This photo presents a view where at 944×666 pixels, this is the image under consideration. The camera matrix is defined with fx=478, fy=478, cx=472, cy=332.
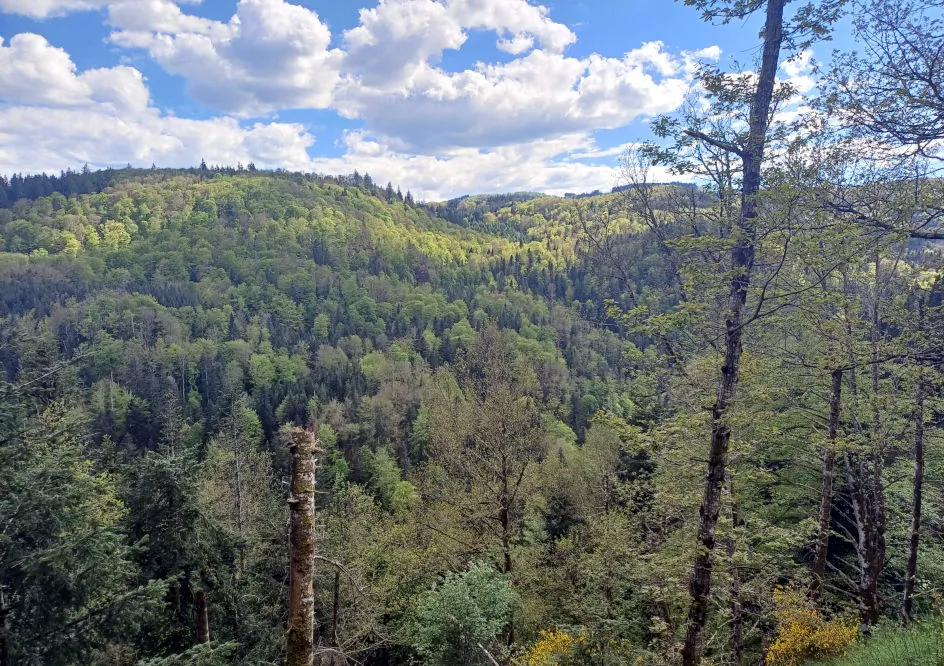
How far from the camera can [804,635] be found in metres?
8.68

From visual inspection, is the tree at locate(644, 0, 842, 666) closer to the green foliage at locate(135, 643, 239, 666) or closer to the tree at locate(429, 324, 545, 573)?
the green foliage at locate(135, 643, 239, 666)

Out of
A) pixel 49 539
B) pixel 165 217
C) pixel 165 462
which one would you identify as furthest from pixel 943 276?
pixel 165 217

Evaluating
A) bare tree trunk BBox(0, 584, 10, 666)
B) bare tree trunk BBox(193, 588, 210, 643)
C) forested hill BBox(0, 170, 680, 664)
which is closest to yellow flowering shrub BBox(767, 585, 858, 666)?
forested hill BBox(0, 170, 680, 664)

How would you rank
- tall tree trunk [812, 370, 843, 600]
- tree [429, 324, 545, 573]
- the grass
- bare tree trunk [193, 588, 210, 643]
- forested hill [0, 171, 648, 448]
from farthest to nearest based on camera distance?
forested hill [0, 171, 648, 448] < tree [429, 324, 545, 573] < bare tree trunk [193, 588, 210, 643] < tall tree trunk [812, 370, 843, 600] < the grass

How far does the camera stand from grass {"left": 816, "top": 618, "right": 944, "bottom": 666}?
4.97 metres

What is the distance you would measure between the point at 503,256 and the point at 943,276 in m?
141

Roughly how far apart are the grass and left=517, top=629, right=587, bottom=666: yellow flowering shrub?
5994 mm

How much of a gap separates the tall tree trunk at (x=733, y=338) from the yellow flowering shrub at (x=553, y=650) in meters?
5.90

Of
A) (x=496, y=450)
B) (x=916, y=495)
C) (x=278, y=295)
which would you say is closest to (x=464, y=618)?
(x=496, y=450)

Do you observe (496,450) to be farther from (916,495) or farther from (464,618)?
(916,495)

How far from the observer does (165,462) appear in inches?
399

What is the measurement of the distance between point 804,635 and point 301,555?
9.27 meters

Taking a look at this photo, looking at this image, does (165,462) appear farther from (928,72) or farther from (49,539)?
(928,72)

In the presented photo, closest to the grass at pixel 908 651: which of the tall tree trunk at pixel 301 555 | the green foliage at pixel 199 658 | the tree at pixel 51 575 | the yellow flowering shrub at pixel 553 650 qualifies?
the yellow flowering shrub at pixel 553 650
